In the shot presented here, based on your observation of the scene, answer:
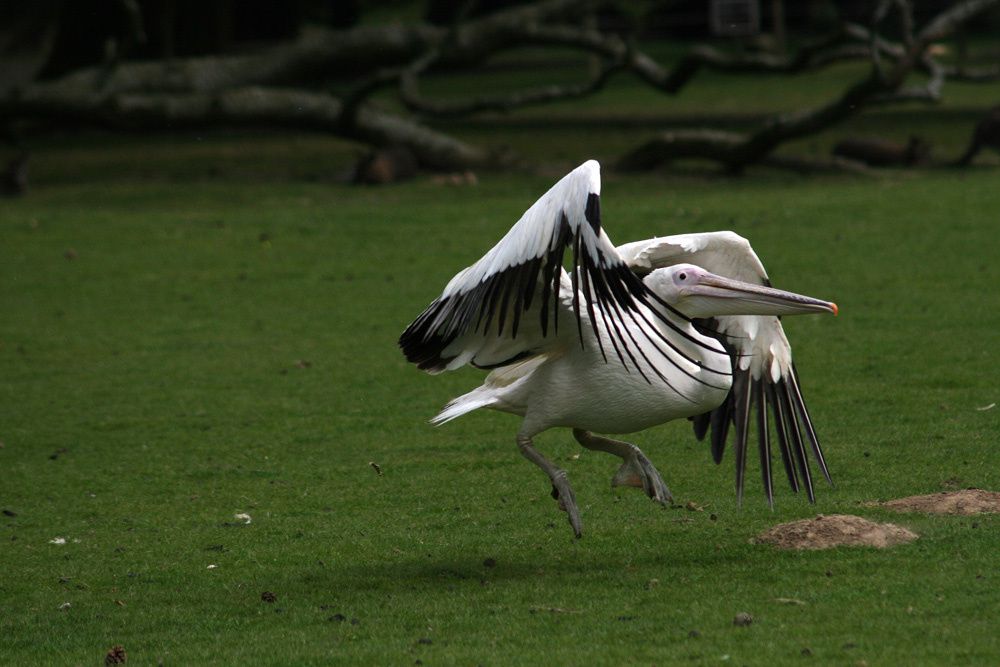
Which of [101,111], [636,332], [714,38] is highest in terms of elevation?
[636,332]

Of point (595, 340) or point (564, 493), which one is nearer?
point (564, 493)

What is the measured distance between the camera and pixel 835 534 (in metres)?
6.24

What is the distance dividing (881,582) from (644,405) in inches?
49.2

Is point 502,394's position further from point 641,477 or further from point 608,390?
point 641,477

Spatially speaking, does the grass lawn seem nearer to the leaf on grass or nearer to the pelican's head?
the leaf on grass

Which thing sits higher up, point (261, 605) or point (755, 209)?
point (261, 605)

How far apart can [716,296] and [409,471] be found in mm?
2506

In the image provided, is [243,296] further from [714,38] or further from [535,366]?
[714,38]

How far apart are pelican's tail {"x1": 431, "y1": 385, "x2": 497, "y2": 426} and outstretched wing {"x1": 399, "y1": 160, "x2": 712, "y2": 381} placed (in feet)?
0.54

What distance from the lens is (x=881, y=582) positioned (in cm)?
566

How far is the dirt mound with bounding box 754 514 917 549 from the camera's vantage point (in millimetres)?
6164

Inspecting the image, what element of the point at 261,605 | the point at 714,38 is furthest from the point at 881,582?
the point at 714,38

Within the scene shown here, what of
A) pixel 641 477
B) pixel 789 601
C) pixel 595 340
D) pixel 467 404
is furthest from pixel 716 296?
pixel 789 601

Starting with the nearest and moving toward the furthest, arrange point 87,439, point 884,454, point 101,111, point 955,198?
point 884,454 → point 87,439 → point 955,198 → point 101,111
